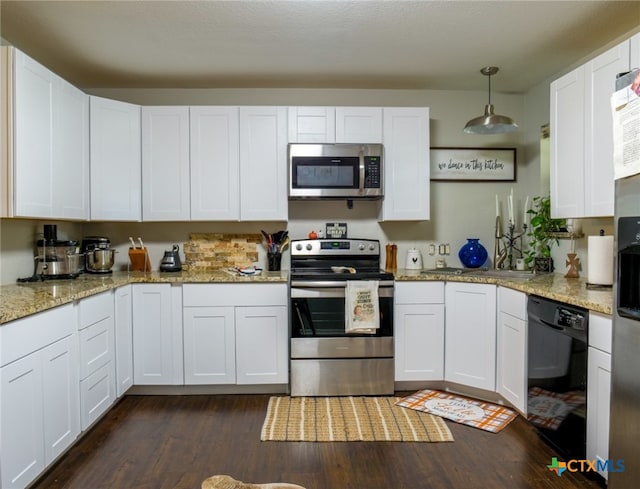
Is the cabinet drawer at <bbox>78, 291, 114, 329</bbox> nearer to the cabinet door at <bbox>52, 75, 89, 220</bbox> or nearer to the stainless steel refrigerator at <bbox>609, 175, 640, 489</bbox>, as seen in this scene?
the cabinet door at <bbox>52, 75, 89, 220</bbox>

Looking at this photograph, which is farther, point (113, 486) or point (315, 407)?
point (315, 407)

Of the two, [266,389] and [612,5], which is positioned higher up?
[612,5]

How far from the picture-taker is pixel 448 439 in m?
2.48

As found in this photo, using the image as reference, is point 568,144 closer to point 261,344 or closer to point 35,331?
point 261,344

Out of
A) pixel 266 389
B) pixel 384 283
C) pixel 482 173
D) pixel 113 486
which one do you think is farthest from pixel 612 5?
pixel 113 486

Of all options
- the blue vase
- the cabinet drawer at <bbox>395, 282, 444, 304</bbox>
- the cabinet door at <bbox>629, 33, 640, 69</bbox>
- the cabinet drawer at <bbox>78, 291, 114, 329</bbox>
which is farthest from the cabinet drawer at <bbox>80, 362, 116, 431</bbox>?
the cabinet door at <bbox>629, 33, 640, 69</bbox>

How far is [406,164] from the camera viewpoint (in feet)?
11.4

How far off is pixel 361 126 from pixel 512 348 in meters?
1.94

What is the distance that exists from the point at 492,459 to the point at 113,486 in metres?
1.88

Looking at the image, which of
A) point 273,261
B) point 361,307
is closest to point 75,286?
point 273,261

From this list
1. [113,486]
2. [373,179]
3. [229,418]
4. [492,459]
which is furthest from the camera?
[373,179]

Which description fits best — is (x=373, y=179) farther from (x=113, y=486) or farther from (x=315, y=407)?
(x=113, y=486)

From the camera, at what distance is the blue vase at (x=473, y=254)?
3.64 m

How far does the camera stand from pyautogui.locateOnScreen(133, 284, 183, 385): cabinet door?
3117 mm
